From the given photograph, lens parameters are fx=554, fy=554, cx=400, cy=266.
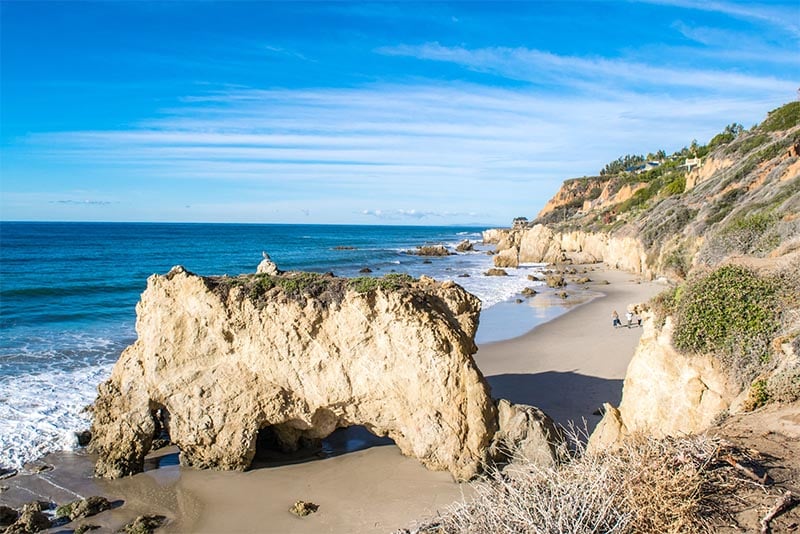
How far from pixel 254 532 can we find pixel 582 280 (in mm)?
36870

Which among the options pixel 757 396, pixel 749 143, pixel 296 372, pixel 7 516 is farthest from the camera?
pixel 749 143

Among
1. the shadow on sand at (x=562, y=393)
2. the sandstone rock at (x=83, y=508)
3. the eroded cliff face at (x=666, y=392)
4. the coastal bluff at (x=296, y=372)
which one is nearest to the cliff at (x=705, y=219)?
the eroded cliff face at (x=666, y=392)

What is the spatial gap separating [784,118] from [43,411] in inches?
2321

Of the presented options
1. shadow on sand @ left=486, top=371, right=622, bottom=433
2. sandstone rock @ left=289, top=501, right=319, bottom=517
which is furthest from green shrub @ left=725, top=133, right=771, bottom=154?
sandstone rock @ left=289, top=501, right=319, bottom=517

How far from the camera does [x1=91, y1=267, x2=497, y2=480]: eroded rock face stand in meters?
11.7

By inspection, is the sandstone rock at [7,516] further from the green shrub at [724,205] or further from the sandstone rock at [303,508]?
the green shrub at [724,205]

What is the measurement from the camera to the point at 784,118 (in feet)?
164

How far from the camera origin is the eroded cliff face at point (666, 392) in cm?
948

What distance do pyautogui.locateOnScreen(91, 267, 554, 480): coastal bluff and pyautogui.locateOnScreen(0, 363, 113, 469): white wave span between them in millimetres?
1922

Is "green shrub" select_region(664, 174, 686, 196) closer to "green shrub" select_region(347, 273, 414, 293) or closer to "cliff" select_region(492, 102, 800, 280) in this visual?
"cliff" select_region(492, 102, 800, 280)

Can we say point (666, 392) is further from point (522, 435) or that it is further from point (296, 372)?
point (296, 372)

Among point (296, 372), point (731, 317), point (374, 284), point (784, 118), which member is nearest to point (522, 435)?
point (374, 284)

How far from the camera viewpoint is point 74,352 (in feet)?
72.6

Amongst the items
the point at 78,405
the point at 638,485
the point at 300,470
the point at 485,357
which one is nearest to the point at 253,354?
the point at 300,470
